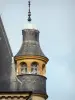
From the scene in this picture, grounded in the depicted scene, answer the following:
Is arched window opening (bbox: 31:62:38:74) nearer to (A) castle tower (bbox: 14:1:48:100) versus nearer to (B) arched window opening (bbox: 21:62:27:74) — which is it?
(A) castle tower (bbox: 14:1:48:100)

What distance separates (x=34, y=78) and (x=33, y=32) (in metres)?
4.03

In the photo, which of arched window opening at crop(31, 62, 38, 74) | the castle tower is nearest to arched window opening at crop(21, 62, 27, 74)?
the castle tower

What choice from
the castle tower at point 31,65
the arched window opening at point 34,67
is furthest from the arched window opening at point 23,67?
the arched window opening at point 34,67

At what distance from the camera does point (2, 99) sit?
70000mm

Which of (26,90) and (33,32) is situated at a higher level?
(33,32)

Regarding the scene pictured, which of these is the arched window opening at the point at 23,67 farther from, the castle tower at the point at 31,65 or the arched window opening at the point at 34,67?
the arched window opening at the point at 34,67

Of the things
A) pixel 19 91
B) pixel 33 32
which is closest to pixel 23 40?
pixel 33 32

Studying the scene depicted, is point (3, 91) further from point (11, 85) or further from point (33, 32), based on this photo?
point (33, 32)

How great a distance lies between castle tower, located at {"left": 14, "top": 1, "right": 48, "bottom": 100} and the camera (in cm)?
7231

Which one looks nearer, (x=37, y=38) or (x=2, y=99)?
(x=2, y=99)

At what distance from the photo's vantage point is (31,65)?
73438 mm

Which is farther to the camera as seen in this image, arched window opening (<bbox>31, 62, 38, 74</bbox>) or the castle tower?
arched window opening (<bbox>31, 62, 38, 74</bbox>)

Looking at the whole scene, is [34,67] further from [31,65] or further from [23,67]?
[23,67]

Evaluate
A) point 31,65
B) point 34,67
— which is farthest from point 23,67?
point 34,67
